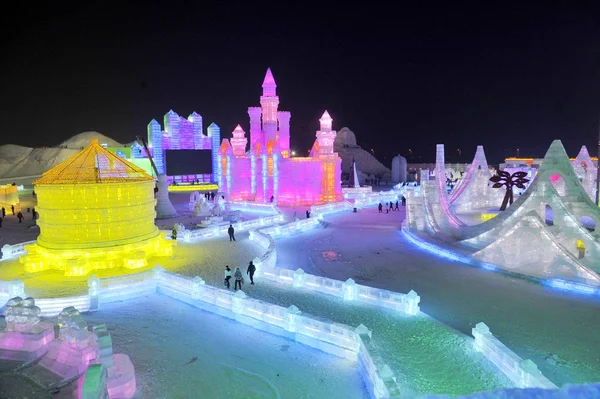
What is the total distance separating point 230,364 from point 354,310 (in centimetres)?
427

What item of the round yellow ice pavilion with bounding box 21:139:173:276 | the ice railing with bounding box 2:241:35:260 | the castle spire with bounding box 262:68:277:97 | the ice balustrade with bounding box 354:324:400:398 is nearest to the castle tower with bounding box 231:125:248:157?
the castle spire with bounding box 262:68:277:97

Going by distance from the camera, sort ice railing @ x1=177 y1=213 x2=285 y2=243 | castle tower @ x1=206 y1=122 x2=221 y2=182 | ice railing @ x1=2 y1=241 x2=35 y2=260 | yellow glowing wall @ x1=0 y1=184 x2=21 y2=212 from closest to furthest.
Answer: ice railing @ x1=2 y1=241 x2=35 y2=260
ice railing @ x1=177 y1=213 x2=285 y2=243
yellow glowing wall @ x1=0 y1=184 x2=21 y2=212
castle tower @ x1=206 y1=122 x2=221 y2=182

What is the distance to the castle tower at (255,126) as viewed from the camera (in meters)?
37.4

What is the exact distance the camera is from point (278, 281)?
14.8m

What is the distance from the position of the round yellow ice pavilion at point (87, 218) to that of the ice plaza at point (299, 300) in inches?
2.6

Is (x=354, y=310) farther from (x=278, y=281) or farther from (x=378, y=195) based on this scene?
(x=378, y=195)

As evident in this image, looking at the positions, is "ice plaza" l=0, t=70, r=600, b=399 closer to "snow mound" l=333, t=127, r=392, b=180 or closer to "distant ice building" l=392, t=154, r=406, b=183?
"distant ice building" l=392, t=154, r=406, b=183

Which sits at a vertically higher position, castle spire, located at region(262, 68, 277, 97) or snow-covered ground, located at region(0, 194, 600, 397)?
castle spire, located at region(262, 68, 277, 97)

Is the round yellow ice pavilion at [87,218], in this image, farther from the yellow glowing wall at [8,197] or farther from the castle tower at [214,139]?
the castle tower at [214,139]

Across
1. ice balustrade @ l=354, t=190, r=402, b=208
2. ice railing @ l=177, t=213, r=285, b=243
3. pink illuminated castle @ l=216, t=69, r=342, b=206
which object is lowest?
ice railing @ l=177, t=213, r=285, b=243

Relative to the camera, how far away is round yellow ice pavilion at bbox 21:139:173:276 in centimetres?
1619

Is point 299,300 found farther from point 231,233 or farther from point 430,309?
point 231,233

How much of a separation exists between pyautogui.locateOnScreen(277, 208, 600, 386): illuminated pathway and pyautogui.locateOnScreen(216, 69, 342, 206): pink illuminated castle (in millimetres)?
13503

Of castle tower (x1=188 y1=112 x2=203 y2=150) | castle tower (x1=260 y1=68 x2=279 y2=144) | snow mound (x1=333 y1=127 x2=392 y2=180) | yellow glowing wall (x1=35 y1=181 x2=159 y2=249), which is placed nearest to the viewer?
yellow glowing wall (x1=35 y1=181 x2=159 y2=249)
